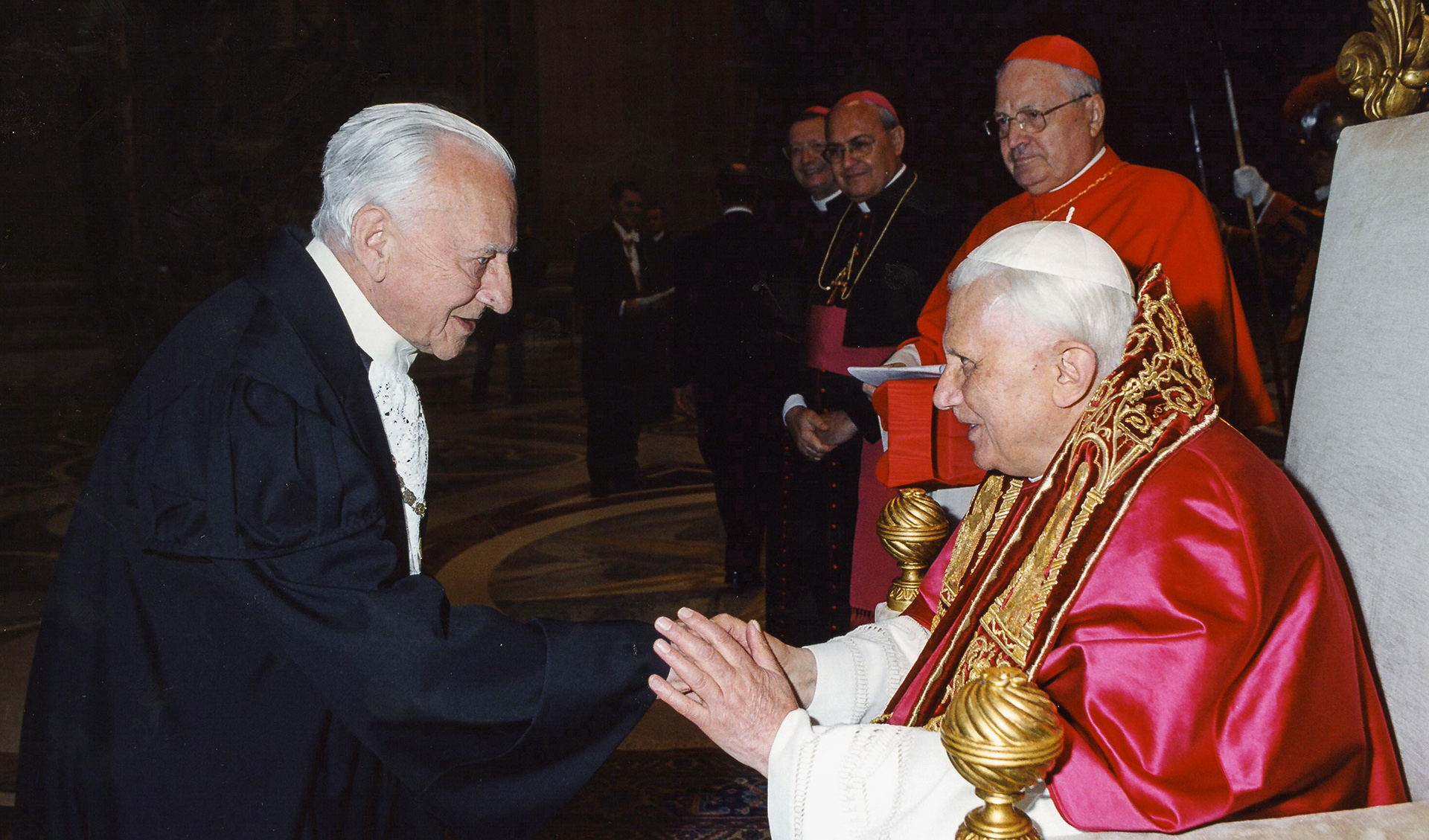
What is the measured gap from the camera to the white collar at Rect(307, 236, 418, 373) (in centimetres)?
153

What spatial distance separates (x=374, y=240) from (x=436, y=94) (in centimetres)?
1015

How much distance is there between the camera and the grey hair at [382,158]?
146 centimetres

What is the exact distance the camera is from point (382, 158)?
4.77 feet

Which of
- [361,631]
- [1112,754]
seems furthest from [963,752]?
[361,631]

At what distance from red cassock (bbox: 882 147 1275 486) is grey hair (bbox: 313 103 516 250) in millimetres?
1147

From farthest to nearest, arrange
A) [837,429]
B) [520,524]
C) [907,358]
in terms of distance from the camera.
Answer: [520,524] → [837,429] → [907,358]

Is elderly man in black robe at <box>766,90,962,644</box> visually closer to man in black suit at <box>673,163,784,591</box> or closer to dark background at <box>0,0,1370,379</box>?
dark background at <box>0,0,1370,379</box>

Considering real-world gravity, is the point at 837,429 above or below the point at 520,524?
above

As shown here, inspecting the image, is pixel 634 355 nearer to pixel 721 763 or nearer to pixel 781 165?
pixel 781 165

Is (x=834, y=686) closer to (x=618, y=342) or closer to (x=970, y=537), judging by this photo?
(x=970, y=537)

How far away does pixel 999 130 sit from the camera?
106 inches

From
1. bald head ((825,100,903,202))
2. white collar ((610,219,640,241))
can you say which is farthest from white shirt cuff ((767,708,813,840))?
white collar ((610,219,640,241))

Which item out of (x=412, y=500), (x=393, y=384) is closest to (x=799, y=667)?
(x=412, y=500)

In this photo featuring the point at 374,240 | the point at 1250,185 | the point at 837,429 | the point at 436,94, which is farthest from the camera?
the point at 436,94
